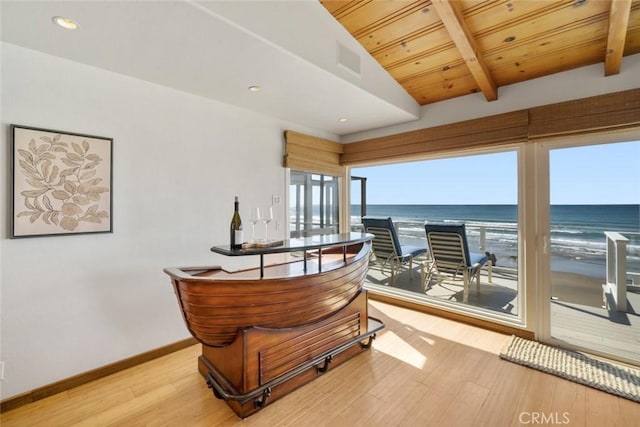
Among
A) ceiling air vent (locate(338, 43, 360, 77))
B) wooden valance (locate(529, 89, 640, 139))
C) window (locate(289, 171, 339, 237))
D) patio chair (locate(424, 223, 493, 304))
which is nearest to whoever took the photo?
wooden valance (locate(529, 89, 640, 139))

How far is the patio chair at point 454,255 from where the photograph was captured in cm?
329

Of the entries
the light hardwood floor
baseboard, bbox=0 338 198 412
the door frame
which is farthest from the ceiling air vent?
baseboard, bbox=0 338 198 412

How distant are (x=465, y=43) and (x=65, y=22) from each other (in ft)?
8.91

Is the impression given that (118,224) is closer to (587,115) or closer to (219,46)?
(219,46)

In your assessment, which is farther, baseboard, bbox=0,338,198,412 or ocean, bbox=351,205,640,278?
ocean, bbox=351,205,640,278

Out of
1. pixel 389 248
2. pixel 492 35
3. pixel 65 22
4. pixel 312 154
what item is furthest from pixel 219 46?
pixel 389 248

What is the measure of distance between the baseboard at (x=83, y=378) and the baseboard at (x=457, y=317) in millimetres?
2481

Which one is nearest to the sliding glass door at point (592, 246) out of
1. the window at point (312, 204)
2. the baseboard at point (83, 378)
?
the window at point (312, 204)

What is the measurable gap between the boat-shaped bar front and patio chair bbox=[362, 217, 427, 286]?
1.66 metres

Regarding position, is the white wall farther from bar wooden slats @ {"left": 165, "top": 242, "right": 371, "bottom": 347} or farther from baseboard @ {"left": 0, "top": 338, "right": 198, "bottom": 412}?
bar wooden slats @ {"left": 165, "top": 242, "right": 371, "bottom": 347}

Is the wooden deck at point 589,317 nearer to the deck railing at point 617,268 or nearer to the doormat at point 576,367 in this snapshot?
the deck railing at point 617,268

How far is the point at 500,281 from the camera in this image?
367 centimetres

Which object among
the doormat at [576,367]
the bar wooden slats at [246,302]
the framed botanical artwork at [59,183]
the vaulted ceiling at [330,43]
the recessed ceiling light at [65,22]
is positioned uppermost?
the vaulted ceiling at [330,43]

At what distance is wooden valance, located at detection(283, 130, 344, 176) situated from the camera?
3.44 meters
